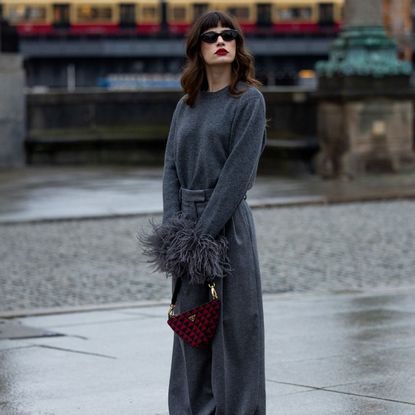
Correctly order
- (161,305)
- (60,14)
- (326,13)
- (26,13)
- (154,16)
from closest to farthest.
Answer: (161,305) < (26,13) < (60,14) < (154,16) < (326,13)

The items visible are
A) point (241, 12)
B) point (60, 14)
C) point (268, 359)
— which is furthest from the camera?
point (241, 12)

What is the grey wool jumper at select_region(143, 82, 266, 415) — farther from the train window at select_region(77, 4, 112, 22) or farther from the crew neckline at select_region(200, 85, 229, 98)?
the train window at select_region(77, 4, 112, 22)

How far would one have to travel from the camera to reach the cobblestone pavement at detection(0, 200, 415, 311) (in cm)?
1102

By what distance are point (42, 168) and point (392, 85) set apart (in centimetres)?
631

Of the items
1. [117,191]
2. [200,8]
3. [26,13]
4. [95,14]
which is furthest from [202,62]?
[95,14]

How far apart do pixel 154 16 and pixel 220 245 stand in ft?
172

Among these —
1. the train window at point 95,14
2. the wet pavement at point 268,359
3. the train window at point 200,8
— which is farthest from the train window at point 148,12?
the wet pavement at point 268,359

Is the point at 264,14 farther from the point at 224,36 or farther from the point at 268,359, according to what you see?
the point at 224,36

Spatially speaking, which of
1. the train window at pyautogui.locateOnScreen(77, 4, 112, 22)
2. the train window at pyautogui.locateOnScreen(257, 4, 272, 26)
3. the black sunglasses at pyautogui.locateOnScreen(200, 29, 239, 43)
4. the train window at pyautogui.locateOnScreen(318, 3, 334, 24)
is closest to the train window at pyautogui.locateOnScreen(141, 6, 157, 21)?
the train window at pyautogui.locateOnScreen(77, 4, 112, 22)

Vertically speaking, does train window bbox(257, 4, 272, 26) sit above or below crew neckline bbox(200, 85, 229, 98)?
below

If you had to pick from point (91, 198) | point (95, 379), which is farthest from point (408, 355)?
point (91, 198)

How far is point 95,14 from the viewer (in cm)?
5669

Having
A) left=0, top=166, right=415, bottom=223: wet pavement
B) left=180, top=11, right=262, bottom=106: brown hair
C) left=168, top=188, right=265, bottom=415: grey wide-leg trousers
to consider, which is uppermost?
left=180, top=11, right=262, bottom=106: brown hair

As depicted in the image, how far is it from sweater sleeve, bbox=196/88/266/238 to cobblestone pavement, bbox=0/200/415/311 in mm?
5093
